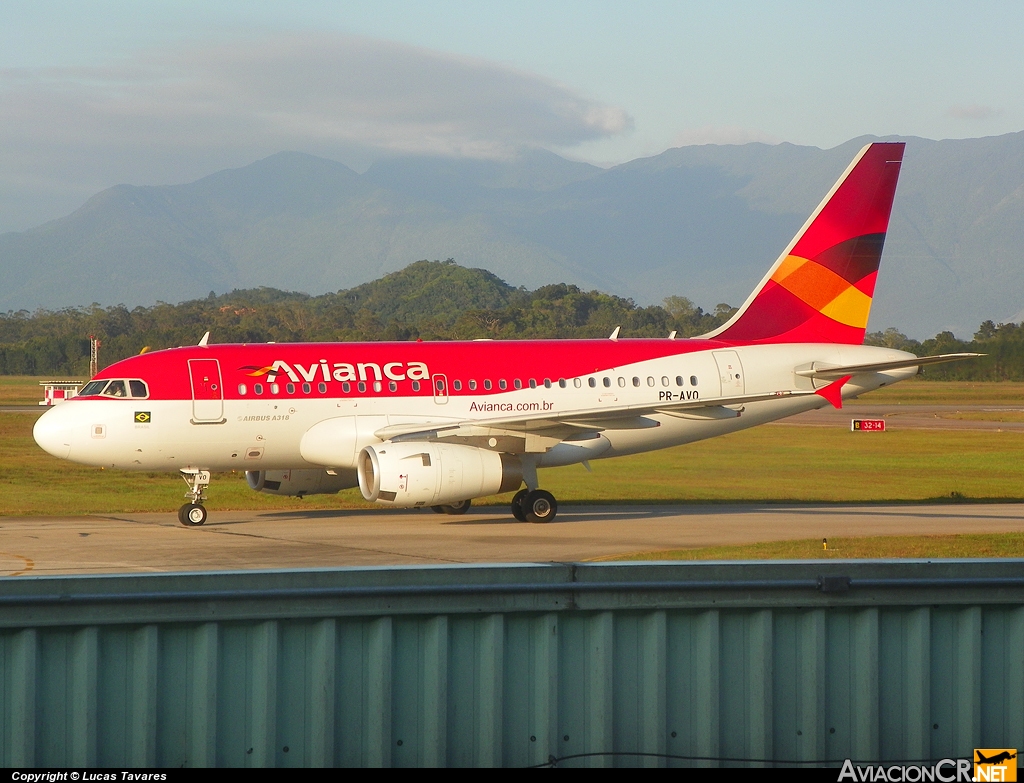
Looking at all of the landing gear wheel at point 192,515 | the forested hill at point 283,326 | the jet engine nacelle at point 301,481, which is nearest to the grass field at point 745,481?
the jet engine nacelle at point 301,481

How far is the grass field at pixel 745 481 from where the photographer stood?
96.4 feet

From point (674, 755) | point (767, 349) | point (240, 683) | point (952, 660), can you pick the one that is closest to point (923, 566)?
point (952, 660)

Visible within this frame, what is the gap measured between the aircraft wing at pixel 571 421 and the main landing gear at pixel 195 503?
3.88 m

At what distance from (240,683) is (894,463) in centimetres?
3731

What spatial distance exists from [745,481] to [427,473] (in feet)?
52.9

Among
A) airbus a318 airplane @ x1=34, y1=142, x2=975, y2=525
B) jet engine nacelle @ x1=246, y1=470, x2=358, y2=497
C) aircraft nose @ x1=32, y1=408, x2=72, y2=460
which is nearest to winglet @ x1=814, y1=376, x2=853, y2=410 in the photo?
airbus a318 airplane @ x1=34, y1=142, x2=975, y2=525

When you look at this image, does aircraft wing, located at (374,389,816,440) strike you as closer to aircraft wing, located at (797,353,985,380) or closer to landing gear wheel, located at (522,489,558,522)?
landing gear wheel, located at (522,489,558,522)

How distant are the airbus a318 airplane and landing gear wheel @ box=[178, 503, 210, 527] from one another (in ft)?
0.15

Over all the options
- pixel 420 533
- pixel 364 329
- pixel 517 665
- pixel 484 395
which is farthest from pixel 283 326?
pixel 517 665

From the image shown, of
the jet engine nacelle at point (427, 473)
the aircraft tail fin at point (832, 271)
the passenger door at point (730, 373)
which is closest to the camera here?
the jet engine nacelle at point (427, 473)

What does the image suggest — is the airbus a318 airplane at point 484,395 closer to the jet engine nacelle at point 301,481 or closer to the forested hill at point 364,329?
the jet engine nacelle at point 301,481

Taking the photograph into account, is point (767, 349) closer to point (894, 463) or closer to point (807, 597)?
point (894, 463)

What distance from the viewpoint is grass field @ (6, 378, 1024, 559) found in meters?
29.4

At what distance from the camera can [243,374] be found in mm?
25156
